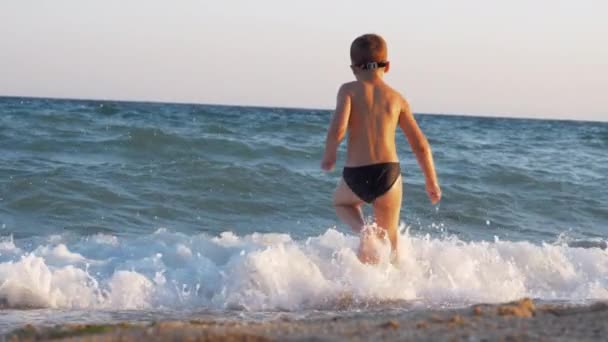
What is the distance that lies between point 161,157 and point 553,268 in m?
6.55

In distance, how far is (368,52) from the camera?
533cm

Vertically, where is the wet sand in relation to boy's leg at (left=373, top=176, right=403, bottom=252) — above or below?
below

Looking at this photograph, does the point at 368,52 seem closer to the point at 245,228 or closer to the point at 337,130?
the point at 337,130

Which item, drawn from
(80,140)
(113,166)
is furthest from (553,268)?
(80,140)

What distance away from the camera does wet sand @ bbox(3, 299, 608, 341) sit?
3.33 meters

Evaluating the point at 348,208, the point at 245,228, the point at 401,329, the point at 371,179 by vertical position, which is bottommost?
the point at 245,228

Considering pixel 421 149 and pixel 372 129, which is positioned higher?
pixel 372 129

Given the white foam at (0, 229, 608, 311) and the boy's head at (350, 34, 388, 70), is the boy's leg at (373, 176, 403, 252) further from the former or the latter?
the boy's head at (350, 34, 388, 70)

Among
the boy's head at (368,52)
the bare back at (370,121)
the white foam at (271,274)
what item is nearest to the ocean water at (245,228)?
the white foam at (271,274)

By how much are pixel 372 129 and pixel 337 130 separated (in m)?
0.25

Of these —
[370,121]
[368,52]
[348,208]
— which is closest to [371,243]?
[348,208]

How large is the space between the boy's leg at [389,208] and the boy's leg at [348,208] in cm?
11

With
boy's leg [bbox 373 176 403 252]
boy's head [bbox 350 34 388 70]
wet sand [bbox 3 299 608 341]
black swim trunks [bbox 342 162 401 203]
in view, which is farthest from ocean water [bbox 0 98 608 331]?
wet sand [bbox 3 299 608 341]

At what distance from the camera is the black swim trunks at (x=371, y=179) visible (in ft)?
17.7
